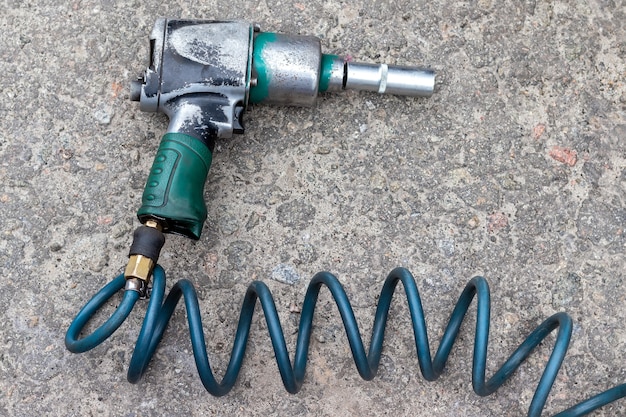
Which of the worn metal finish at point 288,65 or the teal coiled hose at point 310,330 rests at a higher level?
the worn metal finish at point 288,65

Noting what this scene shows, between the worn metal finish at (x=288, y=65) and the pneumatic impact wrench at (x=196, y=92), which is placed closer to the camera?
the pneumatic impact wrench at (x=196, y=92)

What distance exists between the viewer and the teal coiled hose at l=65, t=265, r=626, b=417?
1.45 metres

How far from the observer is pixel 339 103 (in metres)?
1.77

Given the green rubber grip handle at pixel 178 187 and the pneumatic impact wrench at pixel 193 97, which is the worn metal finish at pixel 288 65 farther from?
the green rubber grip handle at pixel 178 187

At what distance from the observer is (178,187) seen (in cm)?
150

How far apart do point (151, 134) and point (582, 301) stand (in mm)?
1175

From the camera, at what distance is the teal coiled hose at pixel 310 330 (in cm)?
145

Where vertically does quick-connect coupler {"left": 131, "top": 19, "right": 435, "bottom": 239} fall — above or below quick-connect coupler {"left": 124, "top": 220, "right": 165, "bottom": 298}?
above

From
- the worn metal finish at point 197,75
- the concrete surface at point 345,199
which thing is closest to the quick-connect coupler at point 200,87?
the worn metal finish at point 197,75

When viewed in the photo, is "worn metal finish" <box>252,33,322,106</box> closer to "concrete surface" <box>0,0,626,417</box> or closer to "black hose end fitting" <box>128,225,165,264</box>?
"concrete surface" <box>0,0,626,417</box>

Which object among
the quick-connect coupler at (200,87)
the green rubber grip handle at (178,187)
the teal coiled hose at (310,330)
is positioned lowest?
the teal coiled hose at (310,330)

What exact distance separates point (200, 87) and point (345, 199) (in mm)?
459

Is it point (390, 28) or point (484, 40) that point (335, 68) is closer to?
point (390, 28)

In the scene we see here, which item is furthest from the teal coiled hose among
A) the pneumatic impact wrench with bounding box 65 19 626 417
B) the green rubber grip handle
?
the green rubber grip handle
